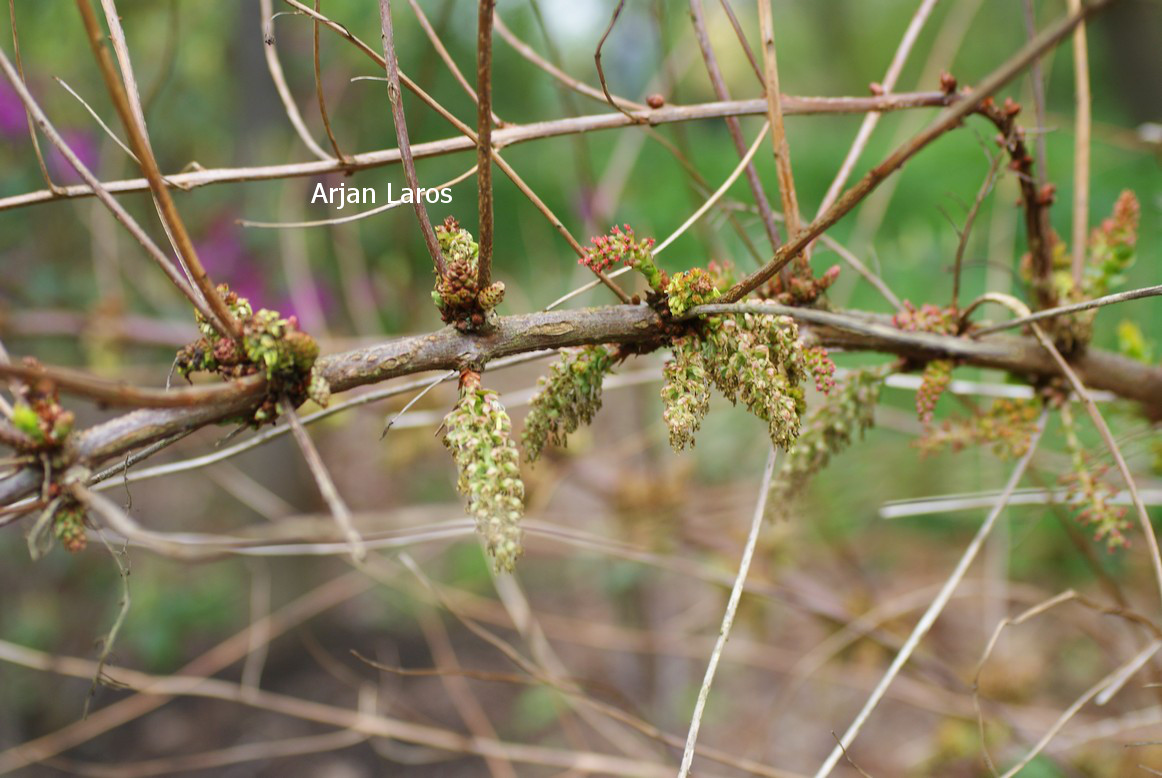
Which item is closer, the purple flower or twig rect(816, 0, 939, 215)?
twig rect(816, 0, 939, 215)

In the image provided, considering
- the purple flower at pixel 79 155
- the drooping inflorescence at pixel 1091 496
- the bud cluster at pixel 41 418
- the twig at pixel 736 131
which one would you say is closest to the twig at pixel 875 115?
the twig at pixel 736 131

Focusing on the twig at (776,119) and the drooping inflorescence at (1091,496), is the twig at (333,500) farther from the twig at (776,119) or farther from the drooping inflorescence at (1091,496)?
the drooping inflorescence at (1091,496)

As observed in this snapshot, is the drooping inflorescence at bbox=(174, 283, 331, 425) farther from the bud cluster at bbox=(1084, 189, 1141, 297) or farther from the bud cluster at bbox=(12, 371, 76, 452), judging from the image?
the bud cluster at bbox=(1084, 189, 1141, 297)

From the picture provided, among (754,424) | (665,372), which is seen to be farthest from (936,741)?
(665,372)

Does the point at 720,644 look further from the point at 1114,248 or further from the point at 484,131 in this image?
the point at 1114,248

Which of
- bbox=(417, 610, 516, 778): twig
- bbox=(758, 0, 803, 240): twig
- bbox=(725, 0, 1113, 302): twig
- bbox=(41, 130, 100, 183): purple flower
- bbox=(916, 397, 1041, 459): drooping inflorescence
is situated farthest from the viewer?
bbox=(41, 130, 100, 183): purple flower

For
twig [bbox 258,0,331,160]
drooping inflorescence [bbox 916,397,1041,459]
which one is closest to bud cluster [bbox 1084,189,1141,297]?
drooping inflorescence [bbox 916,397,1041,459]

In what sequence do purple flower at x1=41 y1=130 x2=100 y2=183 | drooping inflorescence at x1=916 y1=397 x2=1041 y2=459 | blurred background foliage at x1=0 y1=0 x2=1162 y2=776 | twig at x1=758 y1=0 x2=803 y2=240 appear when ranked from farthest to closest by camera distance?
1. purple flower at x1=41 y1=130 x2=100 y2=183
2. blurred background foliage at x1=0 y1=0 x2=1162 y2=776
3. drooping inflorescence at x1=916 y1=397 x2=1041 y2=459
4. twig at x1=758 y1=0 x2=803 y2=240
